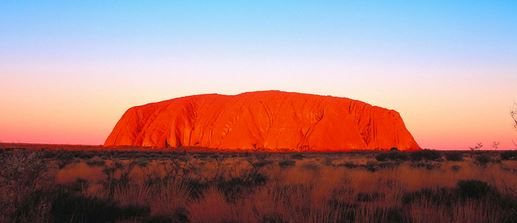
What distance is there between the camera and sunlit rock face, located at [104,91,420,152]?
283ft

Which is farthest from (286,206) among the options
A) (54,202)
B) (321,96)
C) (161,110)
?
(161,110)

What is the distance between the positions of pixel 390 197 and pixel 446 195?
121cm

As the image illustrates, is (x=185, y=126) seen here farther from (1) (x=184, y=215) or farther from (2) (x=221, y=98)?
(1) (x=184, y=215)

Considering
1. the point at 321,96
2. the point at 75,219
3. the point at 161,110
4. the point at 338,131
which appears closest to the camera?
the point at 75,219

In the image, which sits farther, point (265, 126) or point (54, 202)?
point (265, 126)

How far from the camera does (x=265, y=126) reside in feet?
300

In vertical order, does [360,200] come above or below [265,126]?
below

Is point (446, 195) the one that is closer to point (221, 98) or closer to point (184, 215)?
point (184, 215)

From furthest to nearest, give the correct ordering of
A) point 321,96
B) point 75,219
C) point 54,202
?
point 321,96, point 54,202, point 75,219

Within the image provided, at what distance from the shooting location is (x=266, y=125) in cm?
9156

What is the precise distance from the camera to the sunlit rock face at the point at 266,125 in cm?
8619

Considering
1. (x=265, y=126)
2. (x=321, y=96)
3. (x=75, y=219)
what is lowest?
(x=75, y=219)

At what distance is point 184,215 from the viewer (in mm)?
7094

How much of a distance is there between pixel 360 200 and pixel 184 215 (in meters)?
3.36
